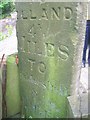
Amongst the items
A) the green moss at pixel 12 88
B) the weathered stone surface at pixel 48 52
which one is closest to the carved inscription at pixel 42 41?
the weathered stone surface at pixel 48 52

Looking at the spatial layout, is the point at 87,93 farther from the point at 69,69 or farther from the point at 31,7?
the point at 31,7

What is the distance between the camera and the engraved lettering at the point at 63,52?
7.08 ft

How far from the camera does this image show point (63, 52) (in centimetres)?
218

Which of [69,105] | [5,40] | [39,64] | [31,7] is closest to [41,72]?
[39,64]

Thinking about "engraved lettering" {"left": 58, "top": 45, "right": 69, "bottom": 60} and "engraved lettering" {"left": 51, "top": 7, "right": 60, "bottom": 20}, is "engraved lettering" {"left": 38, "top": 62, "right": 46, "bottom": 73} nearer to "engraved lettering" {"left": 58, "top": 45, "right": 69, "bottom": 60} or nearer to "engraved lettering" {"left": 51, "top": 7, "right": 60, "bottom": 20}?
"engraved lettering" {"left": 58, "top": 45, "right": 69, "bottom": 60}

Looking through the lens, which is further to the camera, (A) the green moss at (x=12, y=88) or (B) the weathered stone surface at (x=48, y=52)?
(A) the green moss at (x=12, y=88)

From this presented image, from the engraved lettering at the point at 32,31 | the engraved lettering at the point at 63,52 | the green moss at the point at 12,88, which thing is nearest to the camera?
the engraved lettering at the point at 63,52

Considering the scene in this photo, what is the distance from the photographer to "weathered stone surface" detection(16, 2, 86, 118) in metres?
2.09

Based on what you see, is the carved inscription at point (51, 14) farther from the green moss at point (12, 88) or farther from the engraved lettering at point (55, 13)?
the green moss at point (12, 88)

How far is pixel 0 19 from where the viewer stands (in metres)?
6.04

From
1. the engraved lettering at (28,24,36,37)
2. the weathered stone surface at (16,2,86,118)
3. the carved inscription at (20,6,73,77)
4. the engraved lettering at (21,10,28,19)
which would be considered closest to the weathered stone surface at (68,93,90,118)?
the weathered stone surface at (16,2,86,118)

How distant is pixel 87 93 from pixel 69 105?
0.63ft

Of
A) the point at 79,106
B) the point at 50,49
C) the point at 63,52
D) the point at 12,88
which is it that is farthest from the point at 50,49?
the point at 12,88

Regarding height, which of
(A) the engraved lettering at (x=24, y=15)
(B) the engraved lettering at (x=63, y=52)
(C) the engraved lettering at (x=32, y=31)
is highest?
(A) the engraved lettering at (x=24, y=15)
